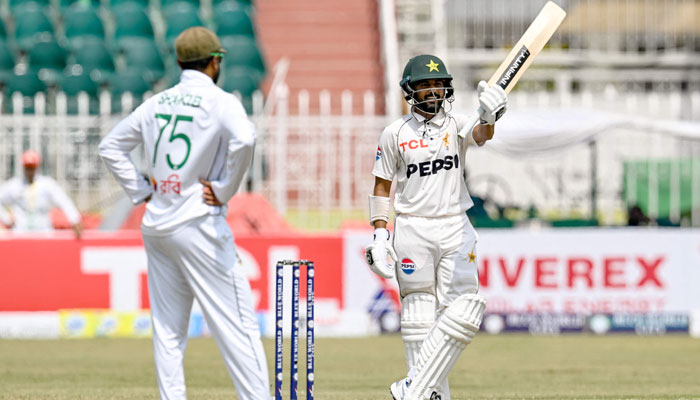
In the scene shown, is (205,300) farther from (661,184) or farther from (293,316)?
(661,184)

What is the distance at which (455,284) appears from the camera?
19.7 feet

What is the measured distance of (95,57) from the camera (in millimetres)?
19719

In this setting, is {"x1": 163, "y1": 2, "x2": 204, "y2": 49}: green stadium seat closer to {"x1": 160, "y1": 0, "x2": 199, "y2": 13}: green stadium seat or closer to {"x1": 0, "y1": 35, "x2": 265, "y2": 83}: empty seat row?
{"x1": 160, "y1": 0, "x2": 199, "y2": 13}: green stadium seat

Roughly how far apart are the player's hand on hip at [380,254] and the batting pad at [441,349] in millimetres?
372

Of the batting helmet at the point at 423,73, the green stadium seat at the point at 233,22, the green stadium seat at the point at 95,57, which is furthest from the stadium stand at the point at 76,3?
the batting helmet at the point at 423,73

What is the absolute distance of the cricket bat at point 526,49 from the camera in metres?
6.01

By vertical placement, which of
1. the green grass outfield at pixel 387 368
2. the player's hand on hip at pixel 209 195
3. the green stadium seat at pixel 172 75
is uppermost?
the green stadium seat at pixel 172 75

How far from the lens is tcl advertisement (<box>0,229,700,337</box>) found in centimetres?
1212

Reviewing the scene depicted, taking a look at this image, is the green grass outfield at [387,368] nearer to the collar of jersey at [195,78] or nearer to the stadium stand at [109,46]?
the collar of jersey at [195,78]

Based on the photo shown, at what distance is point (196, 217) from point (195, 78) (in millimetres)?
670

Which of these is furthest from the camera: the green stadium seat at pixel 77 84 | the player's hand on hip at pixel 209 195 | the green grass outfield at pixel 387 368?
the green stadium seat at pixel 77 84

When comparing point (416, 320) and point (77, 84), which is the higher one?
point (77, 84)

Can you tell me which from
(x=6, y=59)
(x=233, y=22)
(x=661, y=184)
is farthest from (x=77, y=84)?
(x=661, y=184)

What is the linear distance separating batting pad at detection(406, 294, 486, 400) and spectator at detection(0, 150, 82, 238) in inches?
304
